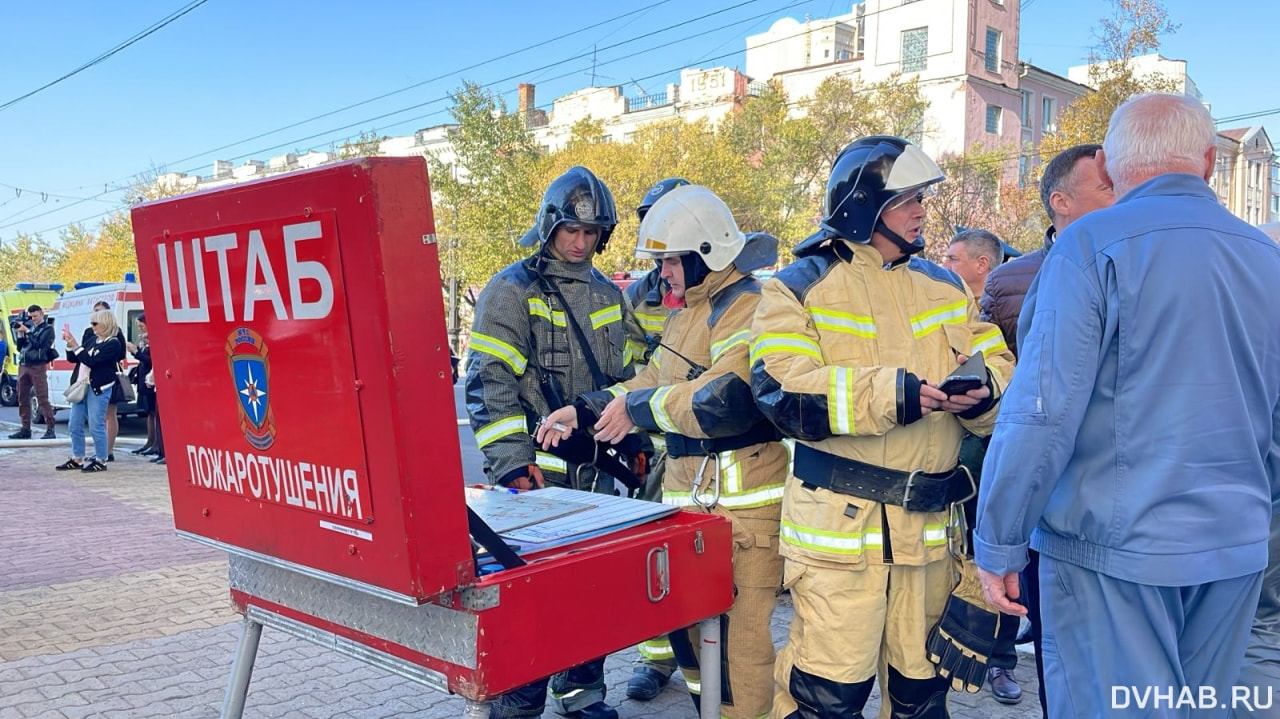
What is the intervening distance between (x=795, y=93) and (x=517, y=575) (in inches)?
1793

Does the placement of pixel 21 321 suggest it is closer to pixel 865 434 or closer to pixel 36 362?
pixel 36 362

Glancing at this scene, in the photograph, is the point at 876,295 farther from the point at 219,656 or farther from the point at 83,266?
the point at 83,266

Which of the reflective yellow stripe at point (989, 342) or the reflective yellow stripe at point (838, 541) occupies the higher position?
the reflective yellow stripe at point (989, 342)

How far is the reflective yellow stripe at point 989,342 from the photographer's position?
9.30 ft

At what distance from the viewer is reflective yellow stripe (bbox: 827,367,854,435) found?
249cm

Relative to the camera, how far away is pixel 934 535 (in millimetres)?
2654

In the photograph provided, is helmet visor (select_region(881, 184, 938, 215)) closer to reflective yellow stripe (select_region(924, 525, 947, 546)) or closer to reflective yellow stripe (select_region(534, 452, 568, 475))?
reflective yellow stripe (select_region(924, 525, 947, 546))

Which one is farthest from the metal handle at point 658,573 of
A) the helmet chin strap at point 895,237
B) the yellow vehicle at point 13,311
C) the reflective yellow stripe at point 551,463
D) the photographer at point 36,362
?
the yellow vehicle at point 13,311

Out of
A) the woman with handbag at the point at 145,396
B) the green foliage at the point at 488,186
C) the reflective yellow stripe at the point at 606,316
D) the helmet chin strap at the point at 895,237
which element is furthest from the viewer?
the green foliage at the point at 488,186

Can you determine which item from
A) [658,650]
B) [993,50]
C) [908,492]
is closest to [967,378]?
[908,492]

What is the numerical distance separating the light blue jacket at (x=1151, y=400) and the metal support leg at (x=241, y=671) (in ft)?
6.28

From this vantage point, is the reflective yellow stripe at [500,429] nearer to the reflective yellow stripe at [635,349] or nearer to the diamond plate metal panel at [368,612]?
the reflective yellow stripe at [635,349]

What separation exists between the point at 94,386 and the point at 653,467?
9444 millimetres

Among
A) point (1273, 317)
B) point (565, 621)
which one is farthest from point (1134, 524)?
point (565, 621)
